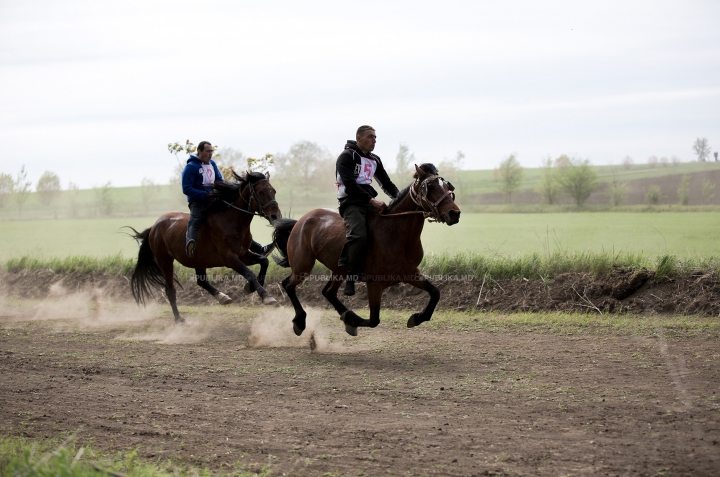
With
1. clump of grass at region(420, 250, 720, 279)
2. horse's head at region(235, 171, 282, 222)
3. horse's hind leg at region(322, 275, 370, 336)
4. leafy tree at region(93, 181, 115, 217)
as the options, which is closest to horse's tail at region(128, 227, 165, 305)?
horse's head at region(235, 171, 282, 222)

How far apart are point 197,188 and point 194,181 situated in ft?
0.46

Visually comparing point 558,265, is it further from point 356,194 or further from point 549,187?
point 549,187

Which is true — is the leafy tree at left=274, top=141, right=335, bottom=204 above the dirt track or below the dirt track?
above

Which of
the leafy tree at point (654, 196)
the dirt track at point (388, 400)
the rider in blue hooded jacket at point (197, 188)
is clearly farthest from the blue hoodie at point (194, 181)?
the leafy tree at point (654, 196)

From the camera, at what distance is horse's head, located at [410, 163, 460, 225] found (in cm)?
754

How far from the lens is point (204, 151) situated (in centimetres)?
1137

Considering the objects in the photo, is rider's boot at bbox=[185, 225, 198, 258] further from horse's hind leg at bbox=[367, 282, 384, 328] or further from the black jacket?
horse's hind leg at bbox=[367, 282, 384, 328]

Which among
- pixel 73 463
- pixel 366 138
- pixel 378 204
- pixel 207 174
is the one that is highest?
pixel 366 138

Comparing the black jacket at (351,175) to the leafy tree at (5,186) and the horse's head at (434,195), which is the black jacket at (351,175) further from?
the leafy tree at (5,186)

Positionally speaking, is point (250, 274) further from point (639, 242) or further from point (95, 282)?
point (639, 242)

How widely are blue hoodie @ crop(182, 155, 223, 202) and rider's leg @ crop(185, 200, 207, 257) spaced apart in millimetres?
132

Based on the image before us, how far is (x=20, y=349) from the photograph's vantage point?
9438 mm

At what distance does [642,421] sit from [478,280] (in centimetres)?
768

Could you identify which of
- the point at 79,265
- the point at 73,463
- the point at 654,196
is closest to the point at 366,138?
the point at 73,463
